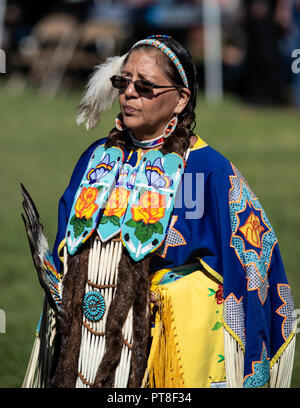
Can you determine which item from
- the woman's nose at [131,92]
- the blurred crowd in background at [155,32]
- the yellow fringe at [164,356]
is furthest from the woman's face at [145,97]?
the blurred crowd in background at [155,32]

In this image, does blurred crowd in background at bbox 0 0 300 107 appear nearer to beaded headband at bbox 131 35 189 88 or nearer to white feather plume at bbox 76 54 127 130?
white feather plume at bbox 76 54 127 130

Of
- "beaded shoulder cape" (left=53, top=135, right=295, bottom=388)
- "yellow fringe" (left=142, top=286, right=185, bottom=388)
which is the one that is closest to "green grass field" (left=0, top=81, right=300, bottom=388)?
"beaded shoulder cape" (left=53, top=135, right=295, bottom=388)

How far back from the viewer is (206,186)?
2.81 meters

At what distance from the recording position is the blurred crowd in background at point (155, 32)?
15.1 meters

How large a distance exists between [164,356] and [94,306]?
12.8 inches

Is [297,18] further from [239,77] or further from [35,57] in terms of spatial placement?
[35,57]

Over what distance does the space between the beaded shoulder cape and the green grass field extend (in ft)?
5.75

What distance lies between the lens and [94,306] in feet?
9.25

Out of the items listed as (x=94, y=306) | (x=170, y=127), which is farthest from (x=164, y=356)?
(x=170, y=127)

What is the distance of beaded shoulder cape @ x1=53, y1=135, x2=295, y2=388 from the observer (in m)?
2.73

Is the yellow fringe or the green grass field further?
the green grass field

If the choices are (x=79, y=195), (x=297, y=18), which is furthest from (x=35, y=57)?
(x=79, y=195)

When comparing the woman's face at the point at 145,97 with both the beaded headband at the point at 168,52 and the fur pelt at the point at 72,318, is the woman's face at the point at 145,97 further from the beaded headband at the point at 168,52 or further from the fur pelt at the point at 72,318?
the fur pelt at the point at 72,318

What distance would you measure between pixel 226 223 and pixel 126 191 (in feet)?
1.38
